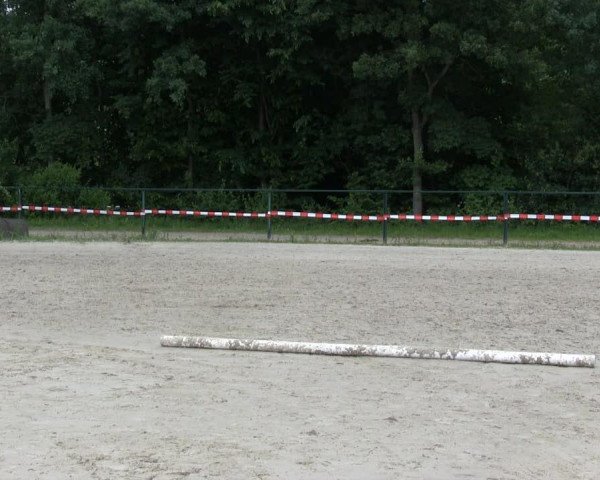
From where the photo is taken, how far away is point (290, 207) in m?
27.0

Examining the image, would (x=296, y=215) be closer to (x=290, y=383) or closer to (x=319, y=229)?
(x=319, y=229)

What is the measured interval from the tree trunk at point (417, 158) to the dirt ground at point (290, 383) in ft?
44.8

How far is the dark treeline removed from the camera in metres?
28.7

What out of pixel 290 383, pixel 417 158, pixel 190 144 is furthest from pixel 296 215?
pixel 290 383

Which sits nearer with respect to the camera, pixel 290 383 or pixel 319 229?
pixel 290 383

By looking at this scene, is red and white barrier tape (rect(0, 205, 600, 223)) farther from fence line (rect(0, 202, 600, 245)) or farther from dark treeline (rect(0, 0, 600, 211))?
dark treeline (rect(0, 0, 600, 211))

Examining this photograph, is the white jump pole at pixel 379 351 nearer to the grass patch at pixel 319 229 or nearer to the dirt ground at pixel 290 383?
the dirt ground at pixel 290 383

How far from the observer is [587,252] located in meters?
20.5

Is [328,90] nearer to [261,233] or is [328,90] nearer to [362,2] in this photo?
[362,2]

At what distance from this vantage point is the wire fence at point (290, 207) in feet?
77.7

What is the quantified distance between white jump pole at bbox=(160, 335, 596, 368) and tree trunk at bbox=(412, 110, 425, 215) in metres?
19.5

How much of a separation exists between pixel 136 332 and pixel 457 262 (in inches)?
352

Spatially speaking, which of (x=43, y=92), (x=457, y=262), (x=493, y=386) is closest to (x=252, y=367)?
(x=493, y=386)

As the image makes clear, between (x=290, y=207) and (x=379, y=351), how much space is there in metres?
18.9
